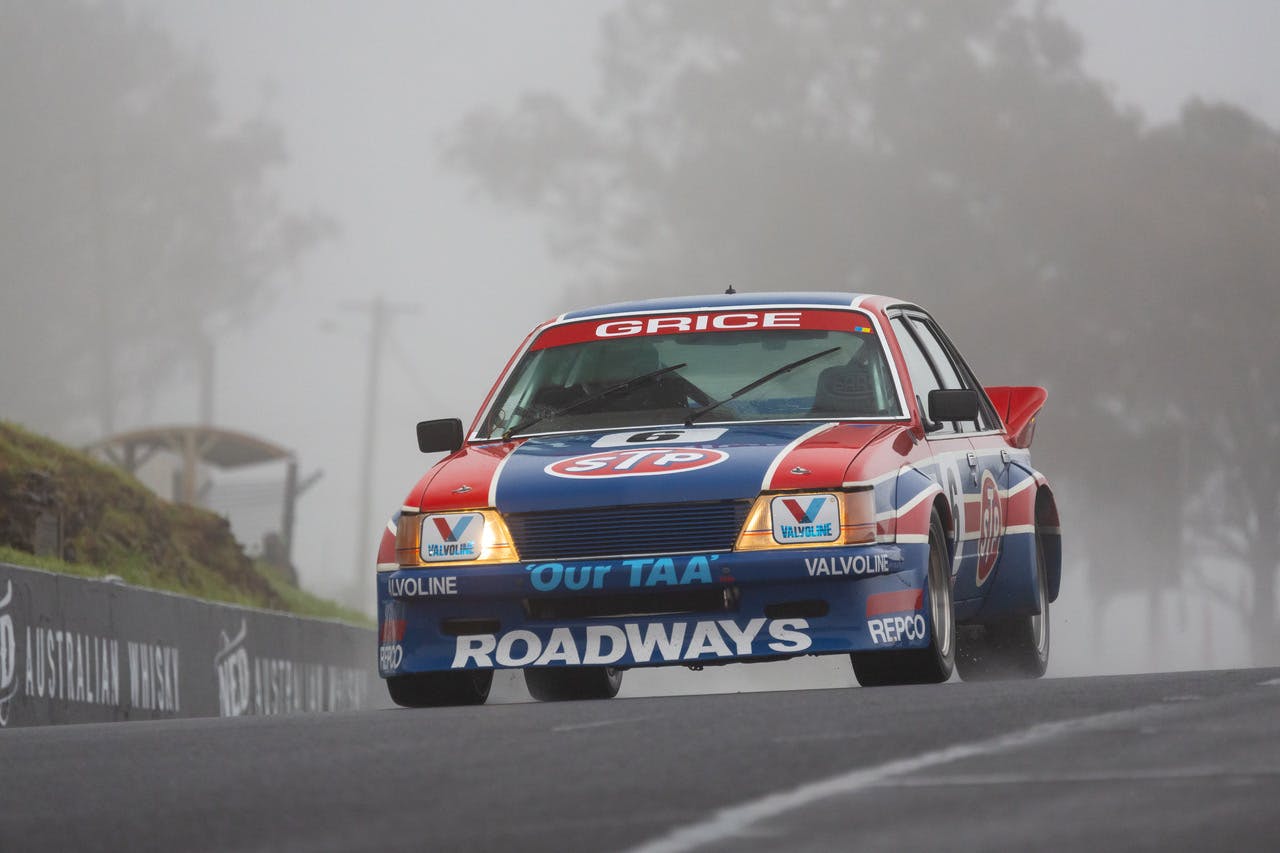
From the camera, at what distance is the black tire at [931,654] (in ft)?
32.4

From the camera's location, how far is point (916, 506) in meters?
9.75

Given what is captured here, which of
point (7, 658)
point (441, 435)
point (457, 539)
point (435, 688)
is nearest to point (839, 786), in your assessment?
point (457, 539)

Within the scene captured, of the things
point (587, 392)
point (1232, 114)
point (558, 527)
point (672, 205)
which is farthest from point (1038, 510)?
point (672, 205)

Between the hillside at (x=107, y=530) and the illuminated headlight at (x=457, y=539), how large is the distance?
24.3ft

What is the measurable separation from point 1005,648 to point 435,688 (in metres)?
3.13

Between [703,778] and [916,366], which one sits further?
[916,366]

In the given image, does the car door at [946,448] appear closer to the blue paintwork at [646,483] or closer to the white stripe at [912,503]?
the white stripe at [912,503]

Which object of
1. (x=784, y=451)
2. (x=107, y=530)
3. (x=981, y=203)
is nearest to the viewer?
(x=784, y=451)

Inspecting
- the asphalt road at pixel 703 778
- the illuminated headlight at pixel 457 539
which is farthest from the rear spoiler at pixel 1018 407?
the asphalt road at pixel 703 778

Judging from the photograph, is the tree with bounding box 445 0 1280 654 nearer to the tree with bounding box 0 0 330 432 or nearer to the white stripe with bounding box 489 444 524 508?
the tree with bounding box 0 0 330 432

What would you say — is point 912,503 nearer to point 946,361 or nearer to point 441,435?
point 441,435

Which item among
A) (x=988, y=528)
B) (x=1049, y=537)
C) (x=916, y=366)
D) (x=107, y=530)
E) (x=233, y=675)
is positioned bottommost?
(x=233, y=675)

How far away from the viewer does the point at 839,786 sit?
5.75 m

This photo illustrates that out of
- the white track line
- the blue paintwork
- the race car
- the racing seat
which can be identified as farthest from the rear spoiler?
the white track line
